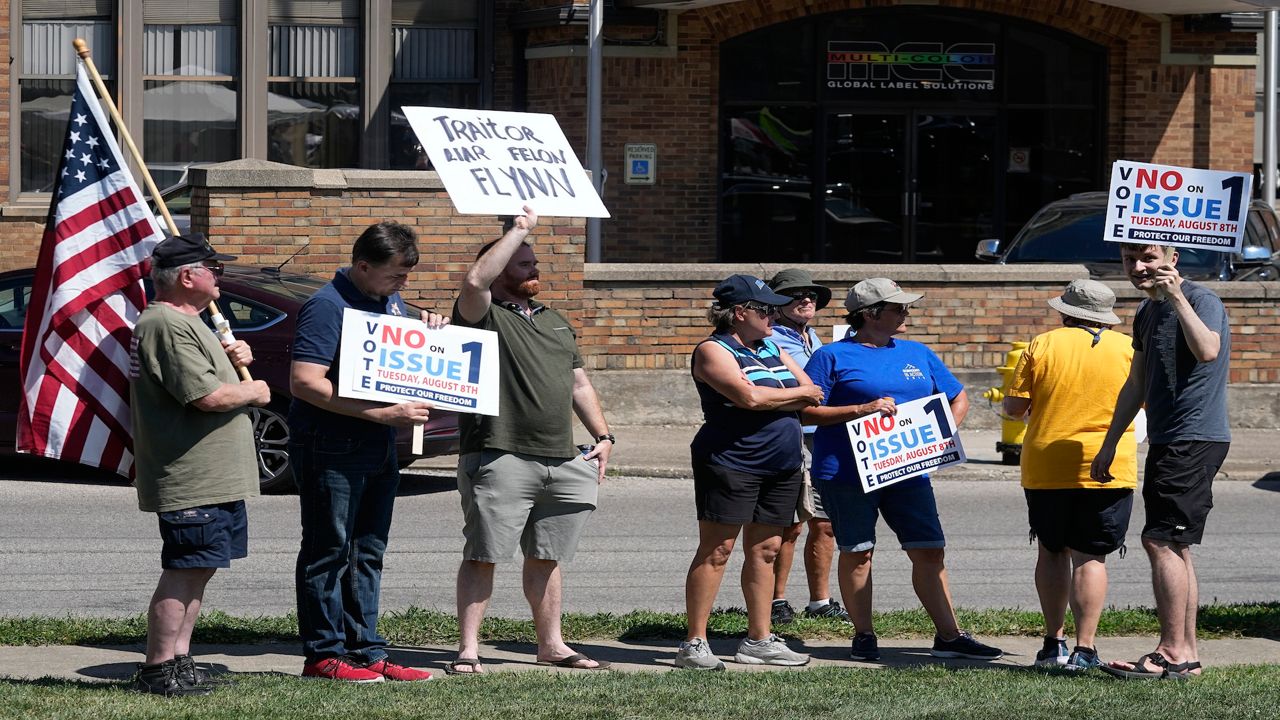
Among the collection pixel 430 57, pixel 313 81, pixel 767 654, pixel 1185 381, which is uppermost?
pixel 430 57

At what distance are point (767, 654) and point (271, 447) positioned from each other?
5.47 meters

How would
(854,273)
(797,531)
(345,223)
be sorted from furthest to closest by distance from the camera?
(854,273)
(345,223)
(797,531)

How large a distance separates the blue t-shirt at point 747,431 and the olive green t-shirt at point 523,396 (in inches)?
23.4

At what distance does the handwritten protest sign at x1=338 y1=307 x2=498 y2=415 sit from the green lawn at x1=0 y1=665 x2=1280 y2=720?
1.06m

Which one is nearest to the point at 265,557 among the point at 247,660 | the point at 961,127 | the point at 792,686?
the point at 247,660

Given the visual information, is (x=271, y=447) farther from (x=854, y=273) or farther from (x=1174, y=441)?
(x=1174, y=441)

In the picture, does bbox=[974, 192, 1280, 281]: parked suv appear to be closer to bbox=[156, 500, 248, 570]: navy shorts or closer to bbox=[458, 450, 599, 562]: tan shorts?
bbox=[458, 450, 599, 562]: tan shorts

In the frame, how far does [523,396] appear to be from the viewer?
21.4 feet

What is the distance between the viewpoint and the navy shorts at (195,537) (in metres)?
5.89

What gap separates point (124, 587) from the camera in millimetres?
8625

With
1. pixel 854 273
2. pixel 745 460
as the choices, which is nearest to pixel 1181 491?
pixel 745 460

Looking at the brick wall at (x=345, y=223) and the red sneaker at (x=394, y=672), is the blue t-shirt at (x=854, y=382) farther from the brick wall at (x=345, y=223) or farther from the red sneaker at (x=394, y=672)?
the brick wall at (x=345, y=223)

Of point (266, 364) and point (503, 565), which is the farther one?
point (266, 364)

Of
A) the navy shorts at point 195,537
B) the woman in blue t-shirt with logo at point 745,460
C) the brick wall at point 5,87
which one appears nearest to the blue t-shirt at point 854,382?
the woman in blue t-shirt with logo at point 745,460
